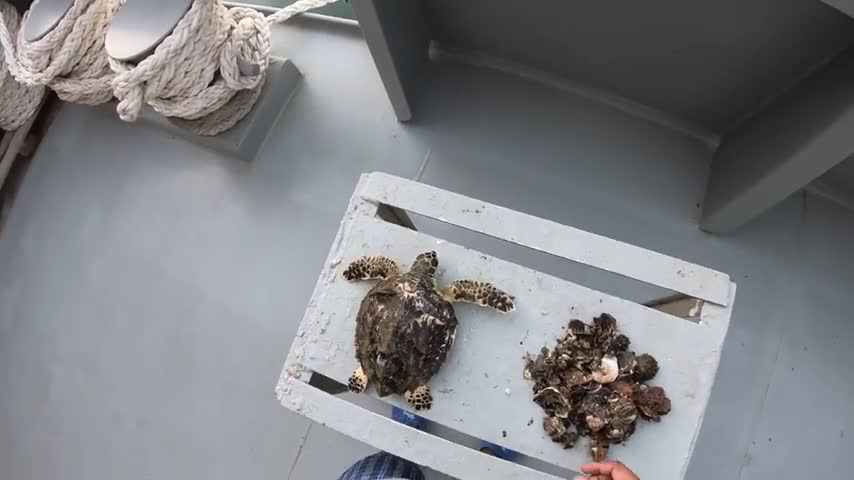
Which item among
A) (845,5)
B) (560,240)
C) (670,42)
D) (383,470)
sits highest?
(670,42)

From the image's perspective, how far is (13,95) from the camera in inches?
44.8

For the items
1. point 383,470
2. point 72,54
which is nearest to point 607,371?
point 383,470

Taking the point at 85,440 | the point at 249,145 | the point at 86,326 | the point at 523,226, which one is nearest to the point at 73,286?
the point at 86,326

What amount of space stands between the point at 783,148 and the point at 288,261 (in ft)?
2.44

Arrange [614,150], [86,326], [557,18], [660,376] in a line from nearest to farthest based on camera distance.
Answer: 1. [660,376]
2. [557,18]
3. [614,150]
4. [86,326]

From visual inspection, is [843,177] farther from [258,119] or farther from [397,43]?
[258,119]

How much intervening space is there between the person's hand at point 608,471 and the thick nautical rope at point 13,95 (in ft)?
3.48

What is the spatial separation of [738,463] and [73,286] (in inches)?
44.8

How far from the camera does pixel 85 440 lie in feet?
3.71

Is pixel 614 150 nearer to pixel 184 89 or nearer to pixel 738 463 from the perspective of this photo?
pixel 738 463

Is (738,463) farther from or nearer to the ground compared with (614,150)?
nearer to the ground

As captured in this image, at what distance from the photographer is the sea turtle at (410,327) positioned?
0.67 m

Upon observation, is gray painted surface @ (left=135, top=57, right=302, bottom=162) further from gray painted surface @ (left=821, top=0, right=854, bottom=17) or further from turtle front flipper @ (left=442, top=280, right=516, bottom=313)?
gray painted surface @ (left=821, top=0, right=854, bottom=17)

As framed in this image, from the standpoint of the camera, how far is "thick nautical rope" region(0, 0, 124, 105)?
37.1 inches
